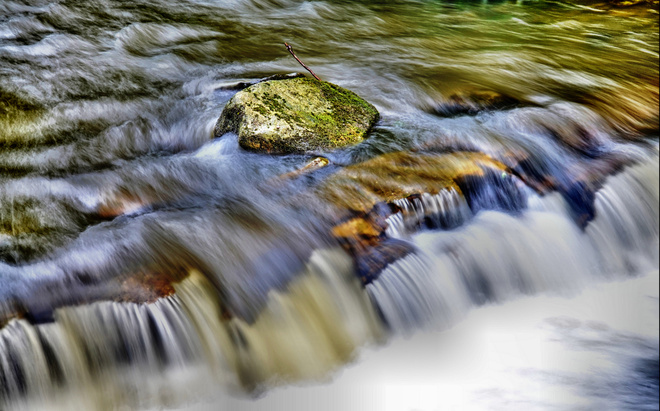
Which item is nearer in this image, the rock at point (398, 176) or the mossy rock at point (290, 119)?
the rock at point (398, 176)

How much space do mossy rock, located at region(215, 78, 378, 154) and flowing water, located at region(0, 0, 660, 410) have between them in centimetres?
13

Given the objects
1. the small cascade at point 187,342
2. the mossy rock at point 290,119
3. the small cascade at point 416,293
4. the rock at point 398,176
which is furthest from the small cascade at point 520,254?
the mossy rock at point 290,119

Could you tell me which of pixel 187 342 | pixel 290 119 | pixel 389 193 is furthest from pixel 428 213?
pixel 187 342

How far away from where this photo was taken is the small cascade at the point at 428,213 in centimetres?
420

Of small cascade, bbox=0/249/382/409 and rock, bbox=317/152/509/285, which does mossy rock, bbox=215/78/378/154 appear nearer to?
rock, bbox=317/152/509/285

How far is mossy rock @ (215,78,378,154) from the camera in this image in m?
4.73

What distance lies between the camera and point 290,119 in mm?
4723

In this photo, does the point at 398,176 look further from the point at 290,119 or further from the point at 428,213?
the point at 290,119

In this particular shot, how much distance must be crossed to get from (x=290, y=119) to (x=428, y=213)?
4.19ft

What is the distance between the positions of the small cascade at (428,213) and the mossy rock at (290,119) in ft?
2.80

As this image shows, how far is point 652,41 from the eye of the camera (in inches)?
292

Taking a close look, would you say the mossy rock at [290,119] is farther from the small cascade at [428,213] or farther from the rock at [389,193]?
the small cascade at [428,213]

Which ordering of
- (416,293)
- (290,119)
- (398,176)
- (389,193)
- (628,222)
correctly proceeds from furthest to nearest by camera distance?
1. (628,222)
2. (290,119)
3. (398,176)
4. (389,193)
5. (416,293)

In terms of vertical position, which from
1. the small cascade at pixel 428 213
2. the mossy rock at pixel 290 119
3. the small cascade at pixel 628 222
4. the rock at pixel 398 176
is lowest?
the small cascade at pixel 628 222
